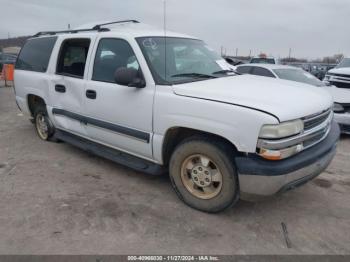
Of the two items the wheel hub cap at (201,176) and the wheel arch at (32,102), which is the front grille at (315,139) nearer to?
the wheel hub cap at (201,176)

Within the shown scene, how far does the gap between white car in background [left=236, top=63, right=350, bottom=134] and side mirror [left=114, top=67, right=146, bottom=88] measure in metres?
4.21

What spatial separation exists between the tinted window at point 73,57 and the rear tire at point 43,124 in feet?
3.17

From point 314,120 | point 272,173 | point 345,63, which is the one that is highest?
point 345,63

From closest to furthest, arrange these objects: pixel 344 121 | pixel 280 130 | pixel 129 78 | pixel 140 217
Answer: pixel 280 130 → pixel 140 217 → pixel 129 78 → pixel 344 121

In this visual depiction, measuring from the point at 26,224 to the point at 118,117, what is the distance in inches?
60.6

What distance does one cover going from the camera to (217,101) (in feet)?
10.6

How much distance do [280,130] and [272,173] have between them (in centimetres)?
38

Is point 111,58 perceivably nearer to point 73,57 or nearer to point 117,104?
point 117,104

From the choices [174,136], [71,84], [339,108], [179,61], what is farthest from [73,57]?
[339,108]

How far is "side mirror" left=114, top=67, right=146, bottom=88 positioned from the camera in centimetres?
370

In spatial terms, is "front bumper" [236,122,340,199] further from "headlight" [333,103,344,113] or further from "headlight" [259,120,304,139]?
"headlight" [333,103,344,113]

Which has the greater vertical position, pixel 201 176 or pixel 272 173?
pixel 272 173

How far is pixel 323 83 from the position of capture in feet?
27.6

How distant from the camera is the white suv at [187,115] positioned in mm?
3070
